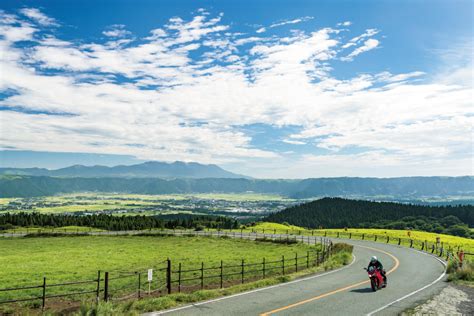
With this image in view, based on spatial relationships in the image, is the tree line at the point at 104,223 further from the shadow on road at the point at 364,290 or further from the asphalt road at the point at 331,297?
the shadow on road at the point at 364,290

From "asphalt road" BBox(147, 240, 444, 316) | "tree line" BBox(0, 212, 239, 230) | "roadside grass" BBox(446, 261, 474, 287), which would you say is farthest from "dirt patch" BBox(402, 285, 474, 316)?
"tree line" BBox(0, 212, 239, 230)

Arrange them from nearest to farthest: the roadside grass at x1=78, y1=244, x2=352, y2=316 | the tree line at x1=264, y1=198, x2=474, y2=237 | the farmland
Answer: the roadside grass at x1=78, y1=244, x2=352, y2=316, the farmland, the tree line at x1=264, y1=198, x2=474, y2=237

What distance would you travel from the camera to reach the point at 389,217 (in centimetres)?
16988

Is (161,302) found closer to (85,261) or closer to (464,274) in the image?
(464,274)

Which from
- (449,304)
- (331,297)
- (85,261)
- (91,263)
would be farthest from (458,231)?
(331,297)

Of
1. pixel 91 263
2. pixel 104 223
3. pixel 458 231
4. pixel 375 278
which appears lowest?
pixel 458 231

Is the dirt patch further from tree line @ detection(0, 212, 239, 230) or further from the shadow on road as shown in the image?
tree line @ detection(0, 212, 239, 230)

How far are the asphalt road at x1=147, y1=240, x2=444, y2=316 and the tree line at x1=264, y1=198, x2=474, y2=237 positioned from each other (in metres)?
127

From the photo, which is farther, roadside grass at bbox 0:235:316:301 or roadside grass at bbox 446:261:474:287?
roadside grass at bbox 0:235:316:301

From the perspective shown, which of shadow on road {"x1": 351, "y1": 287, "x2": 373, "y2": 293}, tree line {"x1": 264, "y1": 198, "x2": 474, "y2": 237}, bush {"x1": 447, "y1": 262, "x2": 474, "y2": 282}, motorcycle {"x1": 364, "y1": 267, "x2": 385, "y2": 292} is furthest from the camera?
tree line {"x1": 264, "y1": 198, "x2": 474, "y2": 237}

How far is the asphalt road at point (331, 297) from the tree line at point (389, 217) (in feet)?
417

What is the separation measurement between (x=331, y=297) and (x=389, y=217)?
166 m

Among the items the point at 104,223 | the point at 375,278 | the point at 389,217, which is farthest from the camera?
the point at 389,217

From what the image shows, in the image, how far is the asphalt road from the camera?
16141 mm
